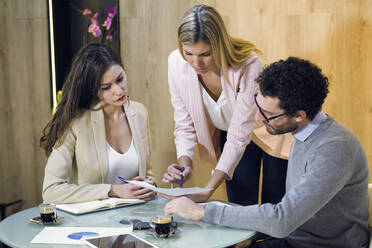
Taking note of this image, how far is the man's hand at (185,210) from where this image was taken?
188cm

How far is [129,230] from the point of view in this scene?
1.83m

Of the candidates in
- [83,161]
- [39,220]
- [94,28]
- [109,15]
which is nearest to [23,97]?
[94,28]

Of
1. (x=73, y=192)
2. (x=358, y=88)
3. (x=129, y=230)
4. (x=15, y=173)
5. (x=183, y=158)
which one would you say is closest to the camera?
(x=129, y=230)

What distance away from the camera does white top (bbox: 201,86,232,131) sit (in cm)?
271

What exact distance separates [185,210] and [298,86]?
0.65 meters

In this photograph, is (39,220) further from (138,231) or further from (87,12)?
(87,12)

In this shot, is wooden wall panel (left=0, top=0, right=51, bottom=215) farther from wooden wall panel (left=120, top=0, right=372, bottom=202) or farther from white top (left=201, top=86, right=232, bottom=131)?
white top (left=201, top=86, right=232, bottom=131)

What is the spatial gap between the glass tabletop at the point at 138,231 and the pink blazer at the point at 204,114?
611mm

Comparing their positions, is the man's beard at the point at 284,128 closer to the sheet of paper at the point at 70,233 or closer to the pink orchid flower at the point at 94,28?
the sheet of paper at the point at 70,233

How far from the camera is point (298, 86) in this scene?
6.09ft

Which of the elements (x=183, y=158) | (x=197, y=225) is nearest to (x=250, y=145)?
(x=183, y=158)

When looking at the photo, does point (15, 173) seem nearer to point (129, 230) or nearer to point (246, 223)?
point (129, 230)

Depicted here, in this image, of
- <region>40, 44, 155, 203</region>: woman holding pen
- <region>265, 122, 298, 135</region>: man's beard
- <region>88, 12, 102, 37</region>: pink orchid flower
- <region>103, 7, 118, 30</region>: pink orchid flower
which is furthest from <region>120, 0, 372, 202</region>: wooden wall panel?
<region>265, 122, 298, 135</region>: man's beard

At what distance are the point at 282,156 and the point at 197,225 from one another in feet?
3.26
